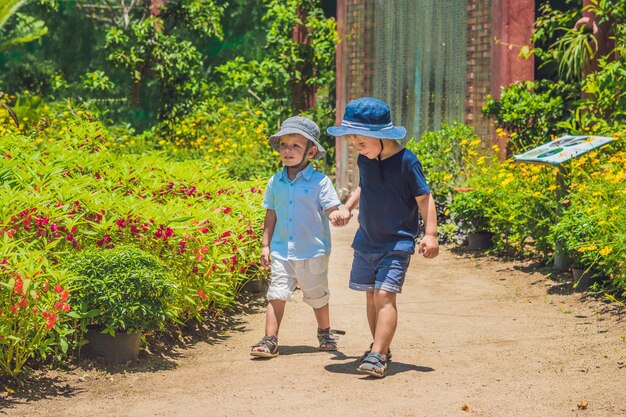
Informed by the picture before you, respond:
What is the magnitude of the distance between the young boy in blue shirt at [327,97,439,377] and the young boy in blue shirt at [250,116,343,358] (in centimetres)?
35

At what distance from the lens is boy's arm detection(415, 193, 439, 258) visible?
565 centimetres

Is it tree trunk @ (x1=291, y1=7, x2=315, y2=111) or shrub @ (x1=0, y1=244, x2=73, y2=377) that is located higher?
tree trunk @ (x1=291, y1=7, x2=315, y2=111)

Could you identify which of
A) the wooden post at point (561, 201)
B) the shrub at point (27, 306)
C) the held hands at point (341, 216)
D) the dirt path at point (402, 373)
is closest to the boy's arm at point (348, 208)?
the held hands at point (341, 216)

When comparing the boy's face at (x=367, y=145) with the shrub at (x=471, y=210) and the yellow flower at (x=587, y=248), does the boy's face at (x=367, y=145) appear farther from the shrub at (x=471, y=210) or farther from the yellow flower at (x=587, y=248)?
the shrub at (x=471, y=210)

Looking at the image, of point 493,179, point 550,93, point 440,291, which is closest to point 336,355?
point 440,291

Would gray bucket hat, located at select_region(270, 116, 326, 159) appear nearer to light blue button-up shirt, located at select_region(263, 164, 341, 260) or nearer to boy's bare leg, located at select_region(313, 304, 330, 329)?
light blue button-up shirt, located at select_region(263, 164, 341, 260)

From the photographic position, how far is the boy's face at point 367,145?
230 inches

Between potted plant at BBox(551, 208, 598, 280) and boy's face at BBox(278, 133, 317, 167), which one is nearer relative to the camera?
boy's face at BBox(278, 133, 317, 167)

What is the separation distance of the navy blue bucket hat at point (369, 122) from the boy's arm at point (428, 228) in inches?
14.3

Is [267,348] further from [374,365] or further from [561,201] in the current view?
[561,201]

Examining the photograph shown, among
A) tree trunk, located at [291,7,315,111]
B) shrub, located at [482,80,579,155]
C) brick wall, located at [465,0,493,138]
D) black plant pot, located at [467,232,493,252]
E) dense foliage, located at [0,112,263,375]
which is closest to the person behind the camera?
dense foliage, located at [0,112,263,375]

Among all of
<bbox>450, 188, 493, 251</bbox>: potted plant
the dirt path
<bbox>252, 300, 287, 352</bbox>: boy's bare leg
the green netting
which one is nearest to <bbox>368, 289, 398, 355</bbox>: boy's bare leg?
the dirt path

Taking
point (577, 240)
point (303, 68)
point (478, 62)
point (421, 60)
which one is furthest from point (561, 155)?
point (303, 68)

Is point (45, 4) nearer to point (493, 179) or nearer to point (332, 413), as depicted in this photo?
point (493, 179)
